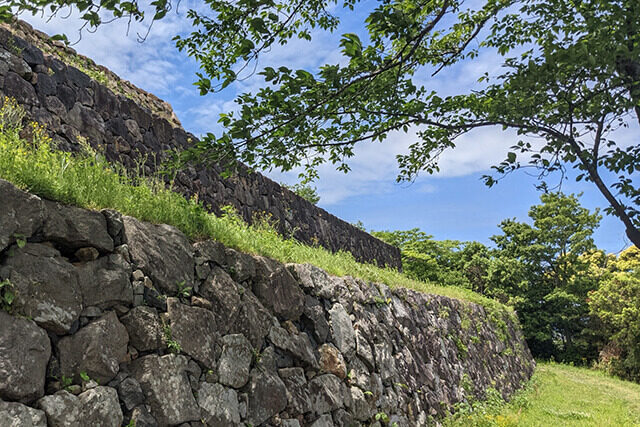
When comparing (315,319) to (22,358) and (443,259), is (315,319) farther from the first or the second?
(443,259)

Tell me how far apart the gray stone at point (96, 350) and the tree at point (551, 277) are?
85.7ft

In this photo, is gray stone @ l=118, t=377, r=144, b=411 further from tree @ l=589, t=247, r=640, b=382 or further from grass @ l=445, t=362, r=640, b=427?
tree @ l=589, t=247, r=640, b=382

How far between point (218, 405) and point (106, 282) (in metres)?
1.34

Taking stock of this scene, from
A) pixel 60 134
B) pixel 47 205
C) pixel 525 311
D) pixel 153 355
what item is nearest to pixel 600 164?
pixel 153 355

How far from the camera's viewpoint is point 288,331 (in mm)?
4879

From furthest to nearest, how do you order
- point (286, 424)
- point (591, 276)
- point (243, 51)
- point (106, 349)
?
point (591, 276) → point (286, 424) → point (243, 51) → point (106, 349)

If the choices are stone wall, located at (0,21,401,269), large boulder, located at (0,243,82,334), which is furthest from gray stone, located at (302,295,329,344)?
large boulder, located at (0,243,82,334)

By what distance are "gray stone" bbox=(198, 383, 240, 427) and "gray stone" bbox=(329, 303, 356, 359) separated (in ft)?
6.66

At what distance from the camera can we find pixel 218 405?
3.65m

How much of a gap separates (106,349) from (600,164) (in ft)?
17.1

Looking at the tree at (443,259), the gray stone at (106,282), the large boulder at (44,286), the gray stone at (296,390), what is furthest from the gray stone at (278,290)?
the tree at (443,259)

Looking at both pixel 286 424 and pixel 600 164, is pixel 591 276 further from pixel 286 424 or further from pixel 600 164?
pixel 286 424

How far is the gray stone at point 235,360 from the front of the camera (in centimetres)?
385

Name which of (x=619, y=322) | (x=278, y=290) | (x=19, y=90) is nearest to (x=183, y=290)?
(x=278, y=290)
